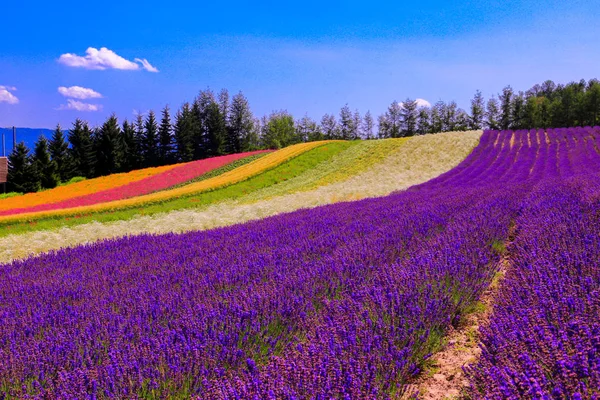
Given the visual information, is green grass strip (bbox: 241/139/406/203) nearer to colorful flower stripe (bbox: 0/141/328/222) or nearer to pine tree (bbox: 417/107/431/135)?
colorful flower stripe (bbox: 0/141/328/222)

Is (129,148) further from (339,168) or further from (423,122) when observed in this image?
(423,122)

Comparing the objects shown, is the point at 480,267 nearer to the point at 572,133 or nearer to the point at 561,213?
the point at 561,213

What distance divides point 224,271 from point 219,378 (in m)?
2.18

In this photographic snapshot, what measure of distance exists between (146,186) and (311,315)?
29.6 m

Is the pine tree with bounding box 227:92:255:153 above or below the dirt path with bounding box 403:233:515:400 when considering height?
above

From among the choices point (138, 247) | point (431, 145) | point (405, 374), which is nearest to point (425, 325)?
point (405, 374)

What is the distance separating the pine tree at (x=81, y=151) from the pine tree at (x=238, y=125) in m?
21.4

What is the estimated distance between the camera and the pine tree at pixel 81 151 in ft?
147

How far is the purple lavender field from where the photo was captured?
6.59ft

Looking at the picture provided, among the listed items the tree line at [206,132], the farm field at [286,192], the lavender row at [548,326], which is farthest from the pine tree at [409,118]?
the lavender row at [548,326]

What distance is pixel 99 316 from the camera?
330cm

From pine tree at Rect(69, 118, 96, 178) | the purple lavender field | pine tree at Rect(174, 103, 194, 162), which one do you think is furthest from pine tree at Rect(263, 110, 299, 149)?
the purple lavender field

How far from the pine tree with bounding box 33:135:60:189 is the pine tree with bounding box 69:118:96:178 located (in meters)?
4.75

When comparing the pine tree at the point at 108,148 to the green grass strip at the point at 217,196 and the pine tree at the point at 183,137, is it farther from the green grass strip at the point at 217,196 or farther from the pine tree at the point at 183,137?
A: the green grass strip at the point at 217,196
